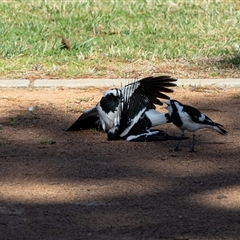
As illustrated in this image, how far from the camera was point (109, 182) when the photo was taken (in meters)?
5.85

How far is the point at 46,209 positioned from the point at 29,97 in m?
3.46

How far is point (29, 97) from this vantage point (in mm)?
8602

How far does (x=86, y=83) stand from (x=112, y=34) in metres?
2.30

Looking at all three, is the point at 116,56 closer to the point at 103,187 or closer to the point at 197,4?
the point at 197,4

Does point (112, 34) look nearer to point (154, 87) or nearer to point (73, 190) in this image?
point (154, 87)

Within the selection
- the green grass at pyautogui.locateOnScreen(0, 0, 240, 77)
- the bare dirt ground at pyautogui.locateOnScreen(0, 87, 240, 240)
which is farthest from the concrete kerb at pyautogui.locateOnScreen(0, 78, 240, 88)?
the bare dirt ground at pyautogui.locateOnScreen(0, 87, 240, 240)

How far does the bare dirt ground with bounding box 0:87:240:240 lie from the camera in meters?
4.95

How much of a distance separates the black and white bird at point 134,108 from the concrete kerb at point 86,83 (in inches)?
67.2

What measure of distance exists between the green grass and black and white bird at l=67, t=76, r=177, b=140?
2231 mm

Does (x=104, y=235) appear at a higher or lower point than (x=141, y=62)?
higher

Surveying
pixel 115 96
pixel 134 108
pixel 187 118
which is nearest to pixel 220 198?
pixel 187 118

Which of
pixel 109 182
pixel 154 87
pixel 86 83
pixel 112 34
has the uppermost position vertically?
pixel 154 87

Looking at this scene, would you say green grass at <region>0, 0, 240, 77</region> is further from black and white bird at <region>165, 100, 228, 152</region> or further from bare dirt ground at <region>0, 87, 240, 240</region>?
black and white bird at <region>165, 100, 228, 152</region>

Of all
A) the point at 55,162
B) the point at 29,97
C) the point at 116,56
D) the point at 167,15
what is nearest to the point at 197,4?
the point at 167,15
